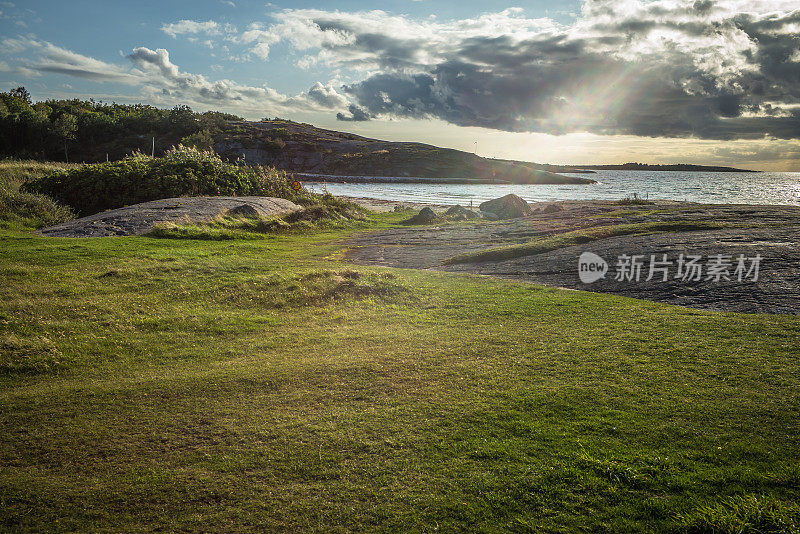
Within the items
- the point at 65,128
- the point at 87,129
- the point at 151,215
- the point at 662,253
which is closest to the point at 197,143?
the point at 65,128

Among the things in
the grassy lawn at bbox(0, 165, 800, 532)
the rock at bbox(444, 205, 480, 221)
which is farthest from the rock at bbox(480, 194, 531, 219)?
the grassy lawn at bbox(0, 165, 800, 532)

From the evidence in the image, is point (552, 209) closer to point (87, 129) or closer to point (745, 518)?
point (745, 518)

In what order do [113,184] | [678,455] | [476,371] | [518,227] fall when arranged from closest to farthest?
[678,455] < [476,371] < [113,184] < [518,227]

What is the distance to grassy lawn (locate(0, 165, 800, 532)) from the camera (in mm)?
4305

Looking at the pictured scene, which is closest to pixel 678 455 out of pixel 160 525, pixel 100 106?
pixel 160 525

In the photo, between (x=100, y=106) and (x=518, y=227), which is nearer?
(x=518, y=227)

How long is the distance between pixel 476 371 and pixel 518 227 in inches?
926

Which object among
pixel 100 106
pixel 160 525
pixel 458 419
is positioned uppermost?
pixel 100 106

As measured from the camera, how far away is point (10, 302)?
31.6ft

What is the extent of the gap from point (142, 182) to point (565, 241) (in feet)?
77.5

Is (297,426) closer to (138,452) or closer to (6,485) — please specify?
(138,452)

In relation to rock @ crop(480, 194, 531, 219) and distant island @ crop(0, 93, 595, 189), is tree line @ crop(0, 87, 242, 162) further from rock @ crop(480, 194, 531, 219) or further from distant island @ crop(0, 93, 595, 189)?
rock @ crop(480, 194, 531, 219)

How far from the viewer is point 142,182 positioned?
90.4 ft

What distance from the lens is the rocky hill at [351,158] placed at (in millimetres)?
136125
